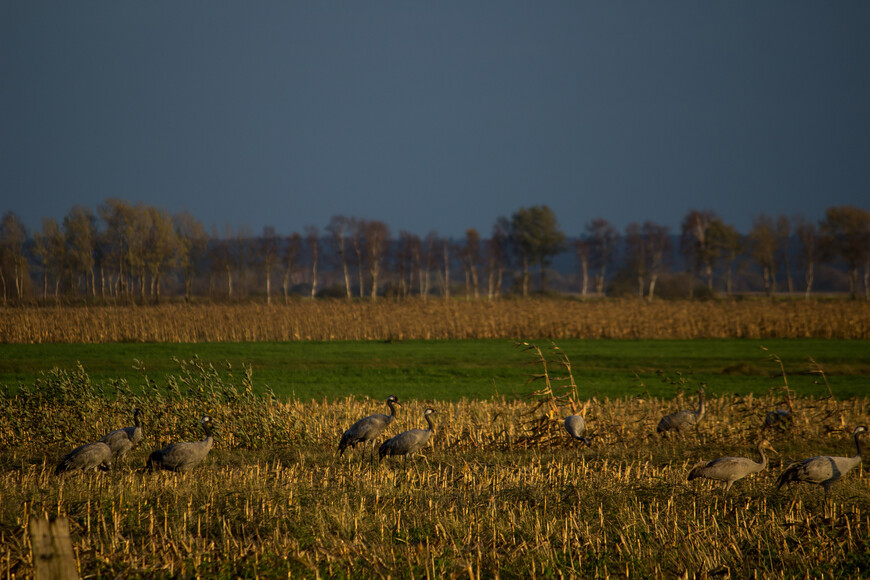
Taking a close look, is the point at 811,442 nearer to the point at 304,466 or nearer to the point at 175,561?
the point at 304,466

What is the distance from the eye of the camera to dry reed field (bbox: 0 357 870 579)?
698 centimetres

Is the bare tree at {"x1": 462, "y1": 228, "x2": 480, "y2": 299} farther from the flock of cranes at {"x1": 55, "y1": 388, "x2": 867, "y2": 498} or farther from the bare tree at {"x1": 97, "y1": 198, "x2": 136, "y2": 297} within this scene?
the flock of cranes at {"x1": 55, "y1": 388, "x2": 867, "y2": 498}

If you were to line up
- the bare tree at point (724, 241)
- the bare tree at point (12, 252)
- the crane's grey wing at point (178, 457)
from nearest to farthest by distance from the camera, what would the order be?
the crane's grey wing at point (178, 457) < the bare tree at point (12, 252) < the bare tree at point (724, 241)

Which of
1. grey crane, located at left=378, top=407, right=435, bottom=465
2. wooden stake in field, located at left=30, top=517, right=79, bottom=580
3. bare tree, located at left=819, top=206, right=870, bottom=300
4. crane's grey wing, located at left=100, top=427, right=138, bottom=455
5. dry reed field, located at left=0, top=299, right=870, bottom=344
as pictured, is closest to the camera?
wooden stake in field, located at left=30, top=517, right=79, bottom=580

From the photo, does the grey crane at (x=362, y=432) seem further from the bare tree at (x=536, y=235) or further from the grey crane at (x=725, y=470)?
the bare tree at (x=536, y=235)

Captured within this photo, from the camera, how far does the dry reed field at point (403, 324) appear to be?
A: 39312mm

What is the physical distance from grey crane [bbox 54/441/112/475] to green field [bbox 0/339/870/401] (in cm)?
820

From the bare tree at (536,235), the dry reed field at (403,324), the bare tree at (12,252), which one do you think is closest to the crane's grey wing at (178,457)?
the dry reed field at (403,324)

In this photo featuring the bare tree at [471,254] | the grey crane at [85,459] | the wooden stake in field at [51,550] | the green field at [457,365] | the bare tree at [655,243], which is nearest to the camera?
the wooden stake in field at [51,550]

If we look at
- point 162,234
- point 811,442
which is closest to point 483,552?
point 811,442

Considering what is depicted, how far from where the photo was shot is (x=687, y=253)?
4670 inches

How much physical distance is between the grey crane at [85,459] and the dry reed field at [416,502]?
353 mm

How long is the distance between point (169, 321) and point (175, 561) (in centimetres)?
3608

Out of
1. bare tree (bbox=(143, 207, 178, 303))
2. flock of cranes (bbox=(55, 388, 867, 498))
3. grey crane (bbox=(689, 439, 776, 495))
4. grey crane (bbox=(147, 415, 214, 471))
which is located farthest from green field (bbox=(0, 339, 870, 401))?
bare tree (bbox=(143, 207, 178, 303))
